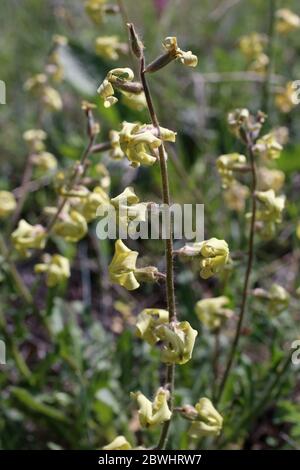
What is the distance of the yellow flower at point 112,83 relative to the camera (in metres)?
1.47

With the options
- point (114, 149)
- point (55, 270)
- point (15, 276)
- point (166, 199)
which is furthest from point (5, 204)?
point (166, 199)

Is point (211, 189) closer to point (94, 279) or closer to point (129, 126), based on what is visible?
point (94, 279)

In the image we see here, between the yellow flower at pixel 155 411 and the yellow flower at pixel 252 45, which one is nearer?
the yellow flower at pixel 155 411

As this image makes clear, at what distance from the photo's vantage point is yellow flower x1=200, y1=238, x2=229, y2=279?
157cm

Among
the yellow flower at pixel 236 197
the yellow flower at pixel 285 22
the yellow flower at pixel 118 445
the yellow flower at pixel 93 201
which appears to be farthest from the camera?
the yellow flower at pixel 285 22

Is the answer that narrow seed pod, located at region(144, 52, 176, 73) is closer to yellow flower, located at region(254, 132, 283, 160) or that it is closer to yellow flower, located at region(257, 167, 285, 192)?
yellow flower, located at region(254, 132, 283, 160)

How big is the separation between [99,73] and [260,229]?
89.1 inches

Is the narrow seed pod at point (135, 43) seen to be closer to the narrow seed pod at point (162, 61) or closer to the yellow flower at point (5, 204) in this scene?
the narrow seed pod at point (162, 61)

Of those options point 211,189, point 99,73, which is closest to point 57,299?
A: point 211,189

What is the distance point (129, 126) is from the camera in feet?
4.92

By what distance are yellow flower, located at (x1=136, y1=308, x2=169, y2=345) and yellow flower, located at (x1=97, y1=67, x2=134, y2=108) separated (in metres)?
0.55

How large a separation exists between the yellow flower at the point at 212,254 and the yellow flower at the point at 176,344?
0.49ft

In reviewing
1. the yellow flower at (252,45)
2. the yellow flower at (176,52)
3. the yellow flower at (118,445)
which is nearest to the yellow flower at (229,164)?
the yellow flower at (176,52)

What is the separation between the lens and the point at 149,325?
1.67 meters
